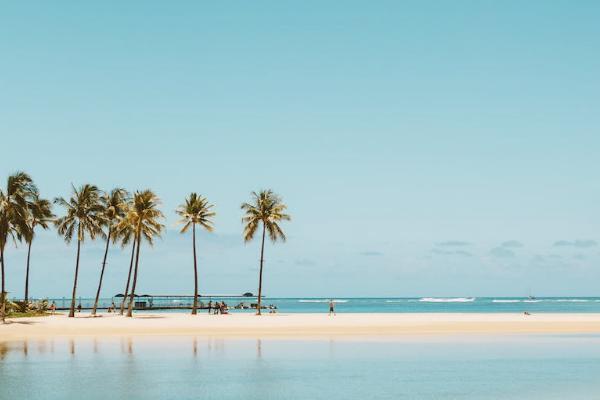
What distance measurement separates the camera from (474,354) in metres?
45.3

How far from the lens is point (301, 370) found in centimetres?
3731

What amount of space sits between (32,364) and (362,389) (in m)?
19.4

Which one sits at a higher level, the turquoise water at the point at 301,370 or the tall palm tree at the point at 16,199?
the tall palm tree at the point at 16,199

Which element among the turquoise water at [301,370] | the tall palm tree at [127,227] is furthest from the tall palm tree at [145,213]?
the turquoise water at [301,370]

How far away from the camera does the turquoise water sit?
30250mm

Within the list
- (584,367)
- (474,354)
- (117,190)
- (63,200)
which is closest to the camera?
(584,367)

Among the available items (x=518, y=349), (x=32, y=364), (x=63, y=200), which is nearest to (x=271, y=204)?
(x=63, y=200)

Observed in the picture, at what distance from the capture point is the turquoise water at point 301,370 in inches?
1191

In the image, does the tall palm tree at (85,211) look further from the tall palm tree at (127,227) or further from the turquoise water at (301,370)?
the turquoise water at (301,370)

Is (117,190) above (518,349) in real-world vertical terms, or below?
above

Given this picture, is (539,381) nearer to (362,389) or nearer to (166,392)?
(362,389)

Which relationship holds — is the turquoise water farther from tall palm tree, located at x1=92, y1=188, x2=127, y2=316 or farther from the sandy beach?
tall palm tree, located at x1=92, y1=188, x2=127, y2=316

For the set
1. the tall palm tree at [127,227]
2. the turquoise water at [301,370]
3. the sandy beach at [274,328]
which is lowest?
the turquoise water at [301,370]

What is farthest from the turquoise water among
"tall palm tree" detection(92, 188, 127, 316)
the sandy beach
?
→ "tall palm tree" detection(92, 188, 127, 316)
